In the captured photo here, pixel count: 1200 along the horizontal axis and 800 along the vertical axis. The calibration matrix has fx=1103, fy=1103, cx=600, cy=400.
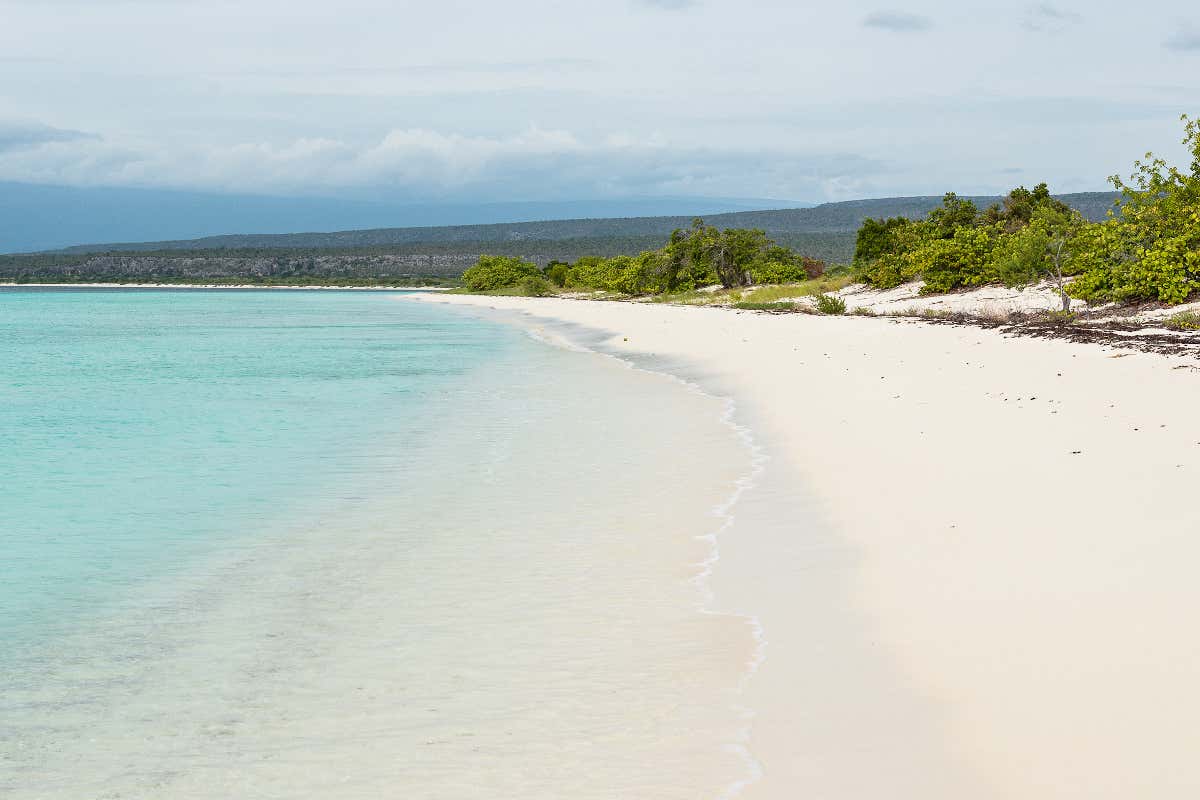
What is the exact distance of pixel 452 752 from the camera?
17.9ft

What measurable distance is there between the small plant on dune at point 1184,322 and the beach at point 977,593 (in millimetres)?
8013

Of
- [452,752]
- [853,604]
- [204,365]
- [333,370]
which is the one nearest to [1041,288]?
[333,370]

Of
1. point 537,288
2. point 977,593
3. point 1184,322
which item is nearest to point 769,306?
point 1184,322

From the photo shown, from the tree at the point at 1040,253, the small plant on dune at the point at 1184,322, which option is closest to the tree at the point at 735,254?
the tree at the point at 1040,253

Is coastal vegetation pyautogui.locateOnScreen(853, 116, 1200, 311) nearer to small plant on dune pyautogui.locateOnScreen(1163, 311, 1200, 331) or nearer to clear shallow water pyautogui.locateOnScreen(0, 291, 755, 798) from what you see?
small plant on dune pyautogui.locateOnScreen(1163, 311, 1200, 331)

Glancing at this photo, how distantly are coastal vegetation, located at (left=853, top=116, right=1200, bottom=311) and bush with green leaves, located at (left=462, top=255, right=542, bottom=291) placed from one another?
6877 centimetres

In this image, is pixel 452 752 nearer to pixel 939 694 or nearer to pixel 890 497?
pixel 939 694

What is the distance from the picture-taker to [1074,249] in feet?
120

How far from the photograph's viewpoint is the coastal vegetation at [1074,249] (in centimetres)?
2878

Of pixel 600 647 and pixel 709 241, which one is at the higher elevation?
pixel 709 241

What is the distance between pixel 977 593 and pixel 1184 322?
1999 cm

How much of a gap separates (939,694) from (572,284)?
10777cm

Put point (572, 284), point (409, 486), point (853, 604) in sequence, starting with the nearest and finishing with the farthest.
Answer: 1. point (853, 604)
2. point (409, 486)
3. point (572, 284)

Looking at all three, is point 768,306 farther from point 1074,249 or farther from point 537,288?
point 537,288
